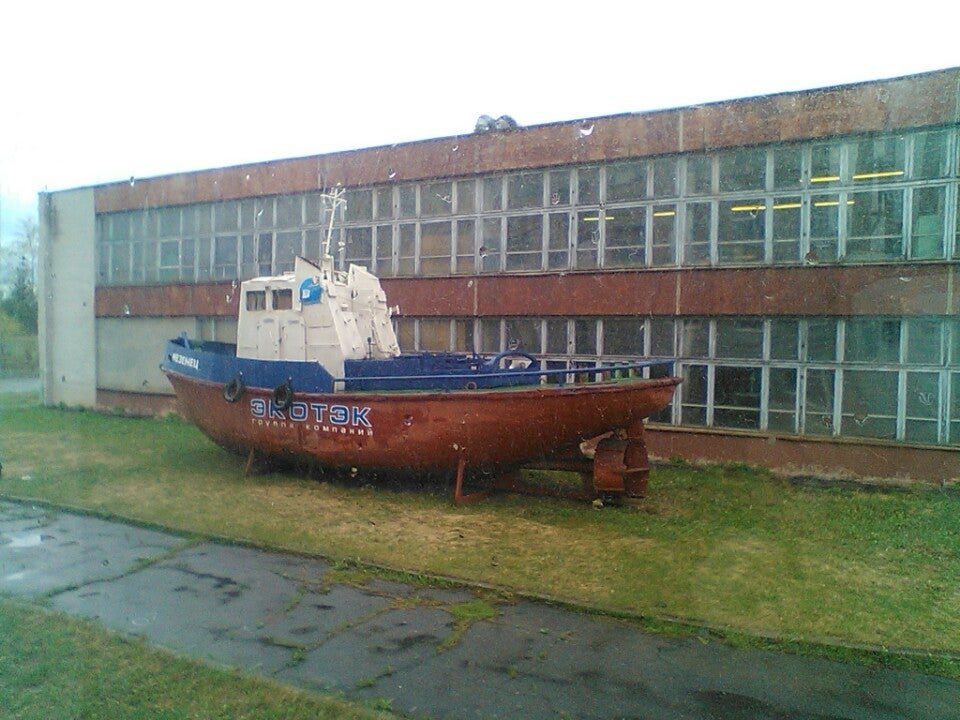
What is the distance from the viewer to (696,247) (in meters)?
12.2

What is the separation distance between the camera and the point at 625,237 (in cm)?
1278

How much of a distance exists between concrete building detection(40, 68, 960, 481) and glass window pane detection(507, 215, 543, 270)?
0.03 metres

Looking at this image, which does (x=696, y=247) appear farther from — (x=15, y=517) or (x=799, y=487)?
(x=15, y=517)

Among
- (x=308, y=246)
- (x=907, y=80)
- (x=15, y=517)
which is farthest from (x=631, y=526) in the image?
(x=308, y=246)

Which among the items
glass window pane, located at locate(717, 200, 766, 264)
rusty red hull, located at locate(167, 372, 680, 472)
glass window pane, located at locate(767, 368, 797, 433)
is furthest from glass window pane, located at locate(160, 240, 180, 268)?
glass window pane, located at locate(767, 368, 797, 433)

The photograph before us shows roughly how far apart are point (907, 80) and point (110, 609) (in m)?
12.2

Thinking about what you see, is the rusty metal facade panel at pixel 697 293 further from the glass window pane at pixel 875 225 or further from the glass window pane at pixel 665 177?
the glass window pane at pixel 665 177

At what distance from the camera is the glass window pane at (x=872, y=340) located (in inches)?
427

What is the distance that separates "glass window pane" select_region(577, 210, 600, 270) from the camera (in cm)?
1304

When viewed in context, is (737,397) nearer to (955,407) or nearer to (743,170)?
(955,407)

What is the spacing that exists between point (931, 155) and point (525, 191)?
21.9 ft

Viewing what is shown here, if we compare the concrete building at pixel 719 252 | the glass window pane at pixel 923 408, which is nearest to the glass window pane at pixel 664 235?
the concrete building at pixel 719 252

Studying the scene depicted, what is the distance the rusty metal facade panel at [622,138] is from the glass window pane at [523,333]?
9.72ft

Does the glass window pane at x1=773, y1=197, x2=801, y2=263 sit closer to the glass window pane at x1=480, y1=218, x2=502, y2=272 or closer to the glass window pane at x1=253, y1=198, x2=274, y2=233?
the glass window pane at x1=480, y1=218, x2=502, y2=272
